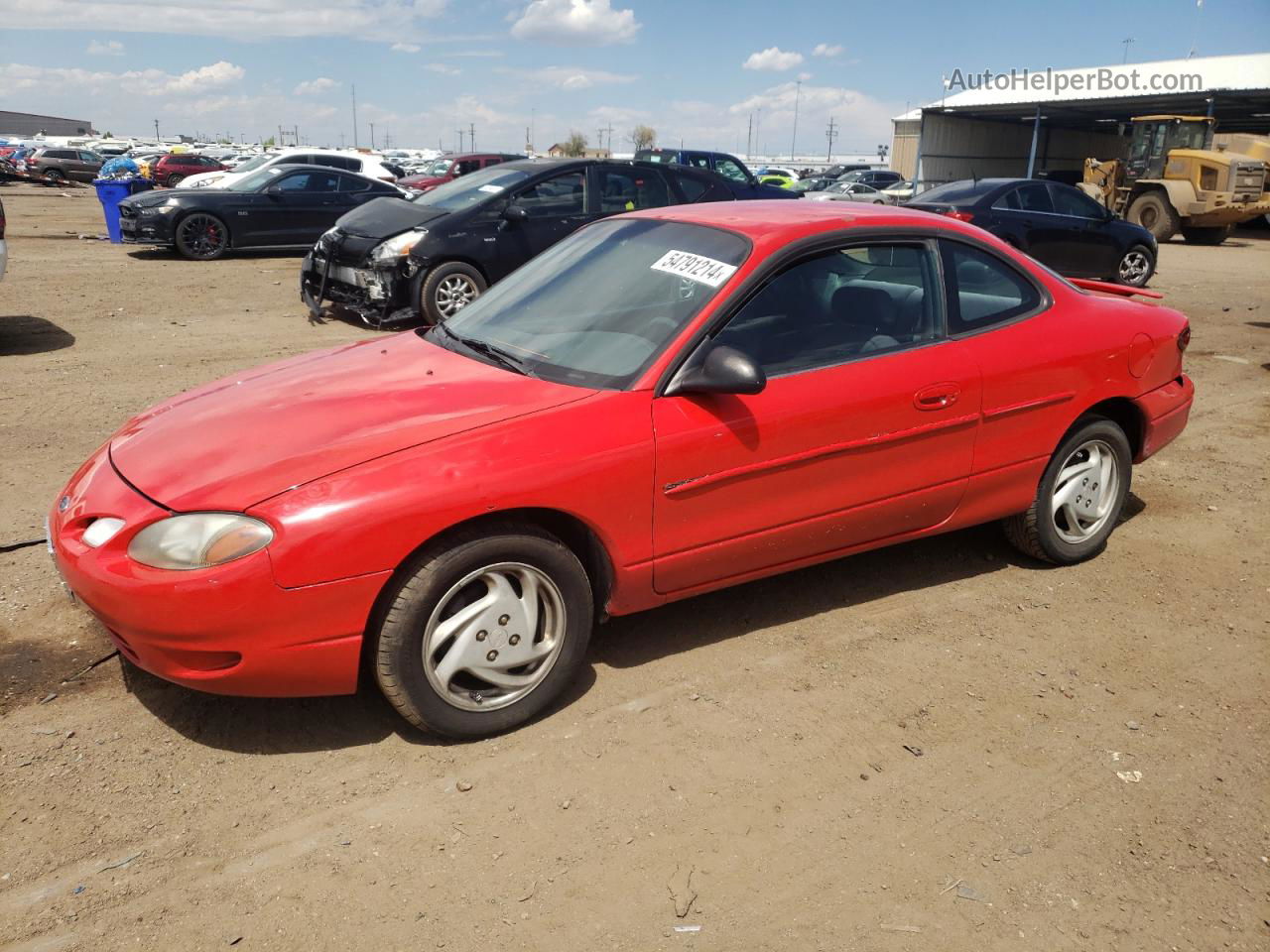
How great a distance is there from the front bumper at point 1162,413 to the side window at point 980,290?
2.68 ft

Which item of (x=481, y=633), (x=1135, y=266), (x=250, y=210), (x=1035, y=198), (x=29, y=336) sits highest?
(x=1035, y=198)

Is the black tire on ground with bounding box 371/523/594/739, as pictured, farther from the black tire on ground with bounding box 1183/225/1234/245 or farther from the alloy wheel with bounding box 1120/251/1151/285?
the black tire on ground with bounding box 1183/225/1234/245

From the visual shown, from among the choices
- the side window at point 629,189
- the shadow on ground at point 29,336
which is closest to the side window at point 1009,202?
the side window at point 629,189

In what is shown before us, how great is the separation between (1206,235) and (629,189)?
20.7 meters

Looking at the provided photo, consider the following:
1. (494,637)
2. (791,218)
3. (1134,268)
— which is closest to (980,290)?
(791,218)

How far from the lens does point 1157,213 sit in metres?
23.7

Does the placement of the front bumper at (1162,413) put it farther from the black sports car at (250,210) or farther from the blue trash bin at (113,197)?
the blue trash bin at (113,197)

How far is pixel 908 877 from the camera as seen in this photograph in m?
2.57

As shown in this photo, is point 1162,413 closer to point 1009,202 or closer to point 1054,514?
point 1054,514

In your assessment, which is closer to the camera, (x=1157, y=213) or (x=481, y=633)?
(x=481, y=633)

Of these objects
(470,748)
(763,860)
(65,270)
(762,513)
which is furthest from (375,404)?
(65,270)

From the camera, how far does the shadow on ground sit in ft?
27.6

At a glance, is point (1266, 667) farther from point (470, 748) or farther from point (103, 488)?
point (103, 488)

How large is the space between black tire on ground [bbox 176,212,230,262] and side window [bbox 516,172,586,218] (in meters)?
7.10
